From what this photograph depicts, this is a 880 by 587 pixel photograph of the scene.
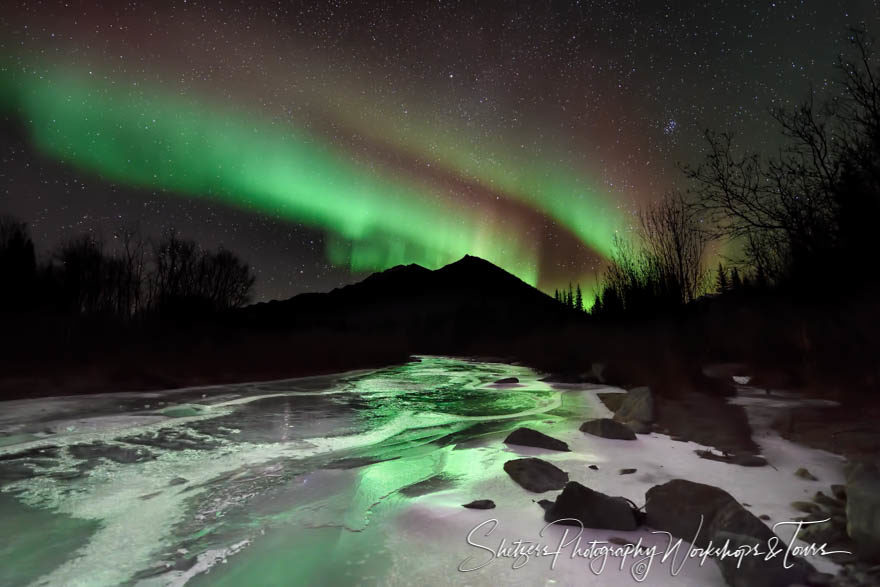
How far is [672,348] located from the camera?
682 inches

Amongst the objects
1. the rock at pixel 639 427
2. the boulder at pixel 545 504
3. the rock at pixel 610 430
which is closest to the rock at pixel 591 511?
the boulder at pixel 545 504

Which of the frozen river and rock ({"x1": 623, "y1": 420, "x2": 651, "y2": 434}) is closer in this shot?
the frozen river

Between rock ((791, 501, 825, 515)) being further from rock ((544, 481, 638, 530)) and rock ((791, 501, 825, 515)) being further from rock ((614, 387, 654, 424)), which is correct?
rock ((614, 387, 654, 424))

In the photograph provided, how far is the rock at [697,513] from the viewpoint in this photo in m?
3.14

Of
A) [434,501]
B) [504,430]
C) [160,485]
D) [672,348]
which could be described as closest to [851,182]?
[672,348]

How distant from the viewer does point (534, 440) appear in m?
6.52

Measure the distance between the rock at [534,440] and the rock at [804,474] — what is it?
8.49 feet

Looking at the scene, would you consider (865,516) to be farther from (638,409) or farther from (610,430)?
(638,409)

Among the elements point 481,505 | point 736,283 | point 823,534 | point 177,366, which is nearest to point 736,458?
point 823,534

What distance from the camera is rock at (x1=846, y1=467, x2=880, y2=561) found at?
2893 mm

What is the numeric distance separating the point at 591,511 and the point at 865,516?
1.79m

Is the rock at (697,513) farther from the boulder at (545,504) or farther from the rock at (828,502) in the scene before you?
the rock at (828,502)

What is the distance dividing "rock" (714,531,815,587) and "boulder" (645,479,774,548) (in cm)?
18

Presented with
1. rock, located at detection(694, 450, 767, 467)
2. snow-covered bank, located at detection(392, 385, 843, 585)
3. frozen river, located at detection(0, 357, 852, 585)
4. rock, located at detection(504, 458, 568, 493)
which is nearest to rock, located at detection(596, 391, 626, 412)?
frozen river, located at detection(0, 357, 852, 585)
